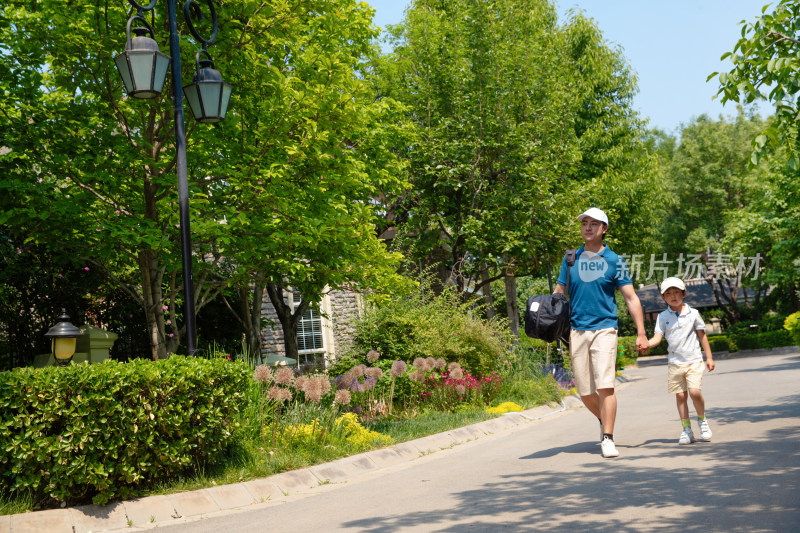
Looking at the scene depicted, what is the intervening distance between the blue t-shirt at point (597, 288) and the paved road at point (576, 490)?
4.46 feet

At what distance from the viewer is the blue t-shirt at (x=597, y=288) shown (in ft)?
24.6

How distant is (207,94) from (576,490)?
233 inches

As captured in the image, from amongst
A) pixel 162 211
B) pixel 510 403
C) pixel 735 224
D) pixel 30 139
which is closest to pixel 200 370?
pixel 162 211

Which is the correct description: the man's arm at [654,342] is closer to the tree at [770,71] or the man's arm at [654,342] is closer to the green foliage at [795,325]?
the tree at [770,71]

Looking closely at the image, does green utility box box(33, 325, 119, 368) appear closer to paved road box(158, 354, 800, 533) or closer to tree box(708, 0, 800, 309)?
paved road box(158, 354, 800, 533)

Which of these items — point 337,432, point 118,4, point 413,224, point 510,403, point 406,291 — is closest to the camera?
point 337,432

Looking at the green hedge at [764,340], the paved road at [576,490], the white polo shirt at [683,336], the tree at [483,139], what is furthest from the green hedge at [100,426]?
the green hedge at [764,340]

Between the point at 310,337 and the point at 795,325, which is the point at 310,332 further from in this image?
the point at 795,325

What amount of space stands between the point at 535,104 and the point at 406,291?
10017mm

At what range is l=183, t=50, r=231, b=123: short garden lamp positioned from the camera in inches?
342

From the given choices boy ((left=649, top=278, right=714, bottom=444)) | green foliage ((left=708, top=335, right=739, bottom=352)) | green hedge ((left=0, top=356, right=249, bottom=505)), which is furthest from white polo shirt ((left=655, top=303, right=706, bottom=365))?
green foliage ((left=708, top=335, right=739, bottom=352))

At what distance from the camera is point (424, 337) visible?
553 inches

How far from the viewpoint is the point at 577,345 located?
24.8 feet

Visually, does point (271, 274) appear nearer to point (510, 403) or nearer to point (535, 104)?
point (510, 403)
